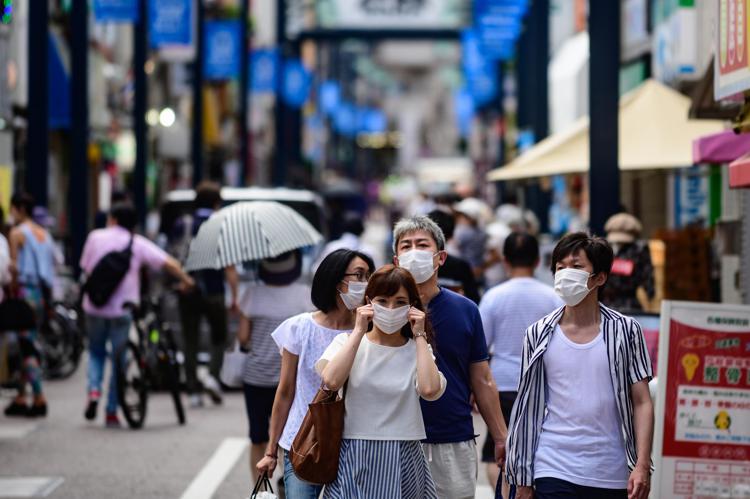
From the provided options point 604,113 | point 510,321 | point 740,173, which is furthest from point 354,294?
point 604,113

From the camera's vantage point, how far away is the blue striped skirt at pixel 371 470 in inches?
246

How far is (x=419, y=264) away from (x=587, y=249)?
2.77ft

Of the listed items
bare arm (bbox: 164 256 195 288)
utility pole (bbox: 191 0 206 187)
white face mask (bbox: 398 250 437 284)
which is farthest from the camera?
utility pole (bbox: 191 0 206 187)

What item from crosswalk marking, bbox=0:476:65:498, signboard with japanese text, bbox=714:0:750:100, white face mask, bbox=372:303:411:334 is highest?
signboard with japanese text, bbox=714:0:750:100

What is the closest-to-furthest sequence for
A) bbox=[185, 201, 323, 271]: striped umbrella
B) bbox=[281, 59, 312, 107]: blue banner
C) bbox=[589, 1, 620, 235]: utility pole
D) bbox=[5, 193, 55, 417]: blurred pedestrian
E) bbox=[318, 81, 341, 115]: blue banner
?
bbox=[185, 201, 323, 271]: striped umbrella → bbox=[589, 1, 620, 235]: utility pole → bbox=[5, 193, 55, 417]: blurred pedestrian → bbox=[281, 59, 312, 107]: blue banner → bbox=[318, 81, 341, 115]: blue banner

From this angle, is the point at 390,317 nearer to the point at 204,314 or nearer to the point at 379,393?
the point at 379,393

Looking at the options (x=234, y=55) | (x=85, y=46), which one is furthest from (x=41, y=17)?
(x=234, y=55)

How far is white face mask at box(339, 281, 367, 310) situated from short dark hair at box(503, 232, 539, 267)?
2.56 metres

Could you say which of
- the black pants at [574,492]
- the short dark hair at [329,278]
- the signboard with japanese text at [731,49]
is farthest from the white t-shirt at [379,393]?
the signboard with japanese text at [731,49]

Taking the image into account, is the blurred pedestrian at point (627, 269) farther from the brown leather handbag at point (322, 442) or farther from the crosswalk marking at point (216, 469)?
the brown leather handbag at point (322, 442)

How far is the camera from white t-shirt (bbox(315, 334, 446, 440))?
246 inches

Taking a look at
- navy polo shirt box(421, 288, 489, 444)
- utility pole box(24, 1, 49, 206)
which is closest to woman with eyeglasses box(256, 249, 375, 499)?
navy polo shirt box(421, 288, 489, 444)

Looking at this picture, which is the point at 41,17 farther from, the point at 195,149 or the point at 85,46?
the point at 195,149

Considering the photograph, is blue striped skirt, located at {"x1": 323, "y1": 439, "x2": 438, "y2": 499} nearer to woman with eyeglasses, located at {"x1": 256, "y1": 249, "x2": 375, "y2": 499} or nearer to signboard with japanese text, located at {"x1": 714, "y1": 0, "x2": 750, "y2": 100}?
woman with eyeglasses, located at {"x1": 256, "y1": 249, "x2": 375, "y2": 499}
